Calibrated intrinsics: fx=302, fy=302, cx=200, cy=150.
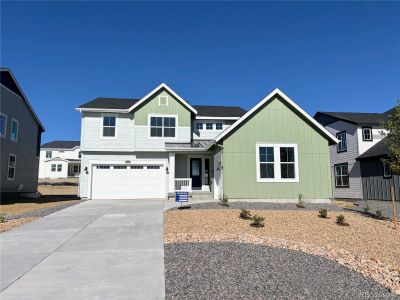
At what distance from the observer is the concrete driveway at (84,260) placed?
194 inches

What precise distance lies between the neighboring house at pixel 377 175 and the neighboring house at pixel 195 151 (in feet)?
26.5

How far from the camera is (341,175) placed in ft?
92.1

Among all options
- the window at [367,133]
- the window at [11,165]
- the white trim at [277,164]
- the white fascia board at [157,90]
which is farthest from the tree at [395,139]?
the window at [11,165]

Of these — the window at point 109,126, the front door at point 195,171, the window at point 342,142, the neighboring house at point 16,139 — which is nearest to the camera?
the window at point 109,126

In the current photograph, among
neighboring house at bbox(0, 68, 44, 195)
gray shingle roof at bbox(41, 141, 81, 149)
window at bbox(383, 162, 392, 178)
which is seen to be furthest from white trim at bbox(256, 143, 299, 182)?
gray shingle roof at bbox(41, 141, 81, 149)

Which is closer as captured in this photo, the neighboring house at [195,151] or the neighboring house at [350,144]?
the neighboring house at [195,151]

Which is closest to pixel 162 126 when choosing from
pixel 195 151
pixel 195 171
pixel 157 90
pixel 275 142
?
pixel 157 90

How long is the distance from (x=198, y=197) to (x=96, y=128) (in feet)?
28.5

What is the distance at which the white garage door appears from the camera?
2050cm

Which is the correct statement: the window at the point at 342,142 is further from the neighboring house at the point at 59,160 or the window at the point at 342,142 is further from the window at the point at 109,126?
the neighboring house at the point at 59,160

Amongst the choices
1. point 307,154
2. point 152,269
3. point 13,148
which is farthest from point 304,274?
point 13,148

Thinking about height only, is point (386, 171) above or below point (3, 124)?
below

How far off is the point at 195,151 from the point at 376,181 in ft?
48.0

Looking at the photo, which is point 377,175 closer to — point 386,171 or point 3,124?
point 386,171
